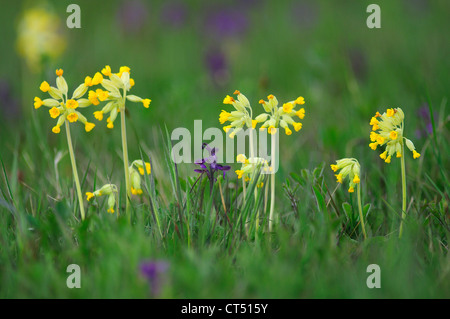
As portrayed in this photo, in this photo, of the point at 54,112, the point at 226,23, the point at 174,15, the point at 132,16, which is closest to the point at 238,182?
the point at 54,112

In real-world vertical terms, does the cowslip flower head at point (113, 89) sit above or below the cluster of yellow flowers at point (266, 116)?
above

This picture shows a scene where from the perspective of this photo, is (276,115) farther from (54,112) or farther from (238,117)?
(54,112)

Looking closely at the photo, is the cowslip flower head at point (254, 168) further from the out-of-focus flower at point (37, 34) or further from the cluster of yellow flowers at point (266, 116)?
the out-of-focus flower at point (37, 34)

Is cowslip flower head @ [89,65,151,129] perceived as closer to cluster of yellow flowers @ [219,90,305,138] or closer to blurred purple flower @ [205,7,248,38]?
cluster of yellow flowers @ [219,90,305,138]

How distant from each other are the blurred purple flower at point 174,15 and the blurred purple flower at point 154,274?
5.52 meters

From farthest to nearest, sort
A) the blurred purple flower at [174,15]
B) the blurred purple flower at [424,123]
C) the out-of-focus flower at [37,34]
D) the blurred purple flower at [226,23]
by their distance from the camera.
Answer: the blurred purple flower at [174,15] < the blurred purple flower at [226,23] < the out-of-focus flower at [37,34] < the blurred purple flower at [424,123]

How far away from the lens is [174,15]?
698 centimetres

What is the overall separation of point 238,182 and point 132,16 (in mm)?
5275

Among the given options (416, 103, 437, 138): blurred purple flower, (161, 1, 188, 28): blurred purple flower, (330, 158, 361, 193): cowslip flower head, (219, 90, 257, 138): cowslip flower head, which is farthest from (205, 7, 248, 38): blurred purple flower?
(330, 158, 361, 193): cowslip flower head

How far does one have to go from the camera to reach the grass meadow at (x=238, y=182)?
1.73m

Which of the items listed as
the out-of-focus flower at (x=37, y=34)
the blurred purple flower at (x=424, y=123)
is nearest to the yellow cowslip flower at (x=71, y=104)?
the blurred purple flower at (x=424, y=123)

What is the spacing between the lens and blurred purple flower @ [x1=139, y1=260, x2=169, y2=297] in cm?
164

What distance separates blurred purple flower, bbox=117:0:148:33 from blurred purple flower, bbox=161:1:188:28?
292 mm

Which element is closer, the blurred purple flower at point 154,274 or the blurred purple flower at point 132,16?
the blurred purple flower at point 154,274
